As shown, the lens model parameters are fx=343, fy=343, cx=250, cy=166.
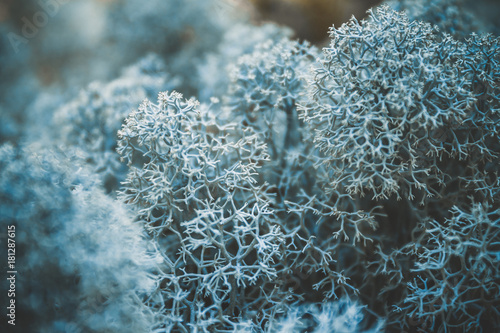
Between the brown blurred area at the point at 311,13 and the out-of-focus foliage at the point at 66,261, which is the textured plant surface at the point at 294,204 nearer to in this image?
the out-of-focus foliage at the point at 66,261

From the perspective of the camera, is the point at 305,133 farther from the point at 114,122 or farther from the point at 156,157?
the point at 114,122

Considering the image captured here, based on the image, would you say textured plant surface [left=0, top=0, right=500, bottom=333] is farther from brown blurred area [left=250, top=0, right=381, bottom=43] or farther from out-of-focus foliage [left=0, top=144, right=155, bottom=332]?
brown blurred area [left=250, top=0, right=381, bottom=43]

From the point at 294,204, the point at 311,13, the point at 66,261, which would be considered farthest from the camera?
the point at 311,13

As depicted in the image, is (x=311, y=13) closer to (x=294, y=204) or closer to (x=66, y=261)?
(x=294, y=204)

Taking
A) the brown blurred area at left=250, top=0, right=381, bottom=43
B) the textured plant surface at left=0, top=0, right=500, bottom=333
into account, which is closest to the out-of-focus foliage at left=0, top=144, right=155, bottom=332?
the textured plant surface at left=0, top=0, right=500, bottom=333

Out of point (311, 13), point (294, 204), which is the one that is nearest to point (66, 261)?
point (294, 204)

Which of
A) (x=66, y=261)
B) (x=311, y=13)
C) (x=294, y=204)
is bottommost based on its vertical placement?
(x=66, y=261)

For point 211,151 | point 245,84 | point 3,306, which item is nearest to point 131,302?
point 3,306
